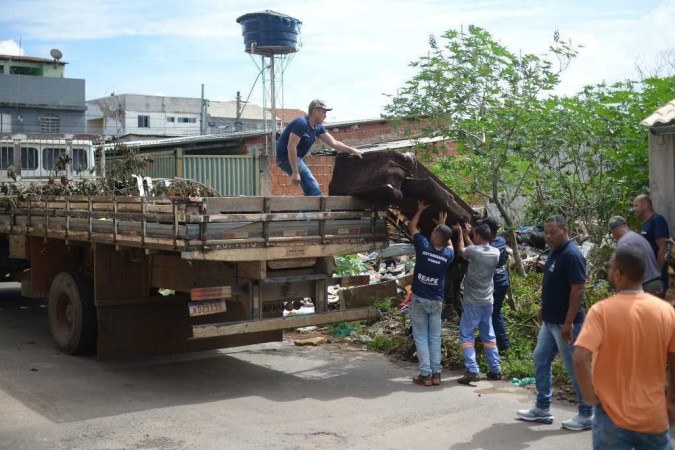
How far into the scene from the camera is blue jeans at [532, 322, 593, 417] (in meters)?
6.26

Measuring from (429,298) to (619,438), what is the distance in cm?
418

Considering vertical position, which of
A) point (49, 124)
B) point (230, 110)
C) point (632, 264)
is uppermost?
point (230, 110)

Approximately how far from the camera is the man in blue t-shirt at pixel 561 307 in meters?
6.10

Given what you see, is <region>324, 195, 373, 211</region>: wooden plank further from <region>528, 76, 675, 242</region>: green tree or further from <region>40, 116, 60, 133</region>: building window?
<region>40, 116, 60, 133</region>: building window

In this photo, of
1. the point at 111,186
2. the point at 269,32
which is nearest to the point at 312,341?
the point at 111,186

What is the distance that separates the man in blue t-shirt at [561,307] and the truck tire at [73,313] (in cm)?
512

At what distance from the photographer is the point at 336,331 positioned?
1051cm

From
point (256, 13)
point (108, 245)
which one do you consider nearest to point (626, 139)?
point (108, 245)

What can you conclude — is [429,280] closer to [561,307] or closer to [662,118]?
[561,307]

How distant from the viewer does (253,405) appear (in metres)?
7.18

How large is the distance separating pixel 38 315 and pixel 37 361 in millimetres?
3556

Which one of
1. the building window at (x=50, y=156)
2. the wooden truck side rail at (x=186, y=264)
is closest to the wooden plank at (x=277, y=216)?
the wooden truck side rail at (x=186, y=264)

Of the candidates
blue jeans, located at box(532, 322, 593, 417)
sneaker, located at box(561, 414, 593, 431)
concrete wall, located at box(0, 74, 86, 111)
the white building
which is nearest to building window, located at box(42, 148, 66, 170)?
blue jeans, located at box(532, 322, 593, 417)

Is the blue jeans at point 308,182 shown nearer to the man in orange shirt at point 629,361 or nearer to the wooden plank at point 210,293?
the wooden plank at point 210,293
